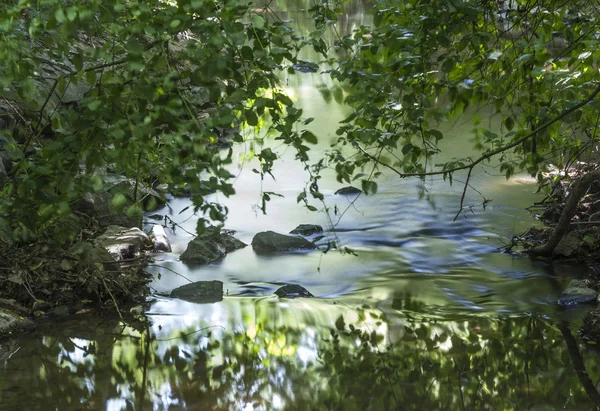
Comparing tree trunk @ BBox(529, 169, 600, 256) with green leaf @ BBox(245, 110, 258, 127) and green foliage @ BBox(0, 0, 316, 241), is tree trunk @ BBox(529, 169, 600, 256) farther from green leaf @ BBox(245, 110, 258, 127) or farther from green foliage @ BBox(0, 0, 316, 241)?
green leaf @ BBox(245, 110, 258, 127)

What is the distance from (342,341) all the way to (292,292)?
3.55ft

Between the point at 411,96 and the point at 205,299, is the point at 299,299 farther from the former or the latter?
the point at 411,96

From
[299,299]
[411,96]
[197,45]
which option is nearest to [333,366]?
[299,299]

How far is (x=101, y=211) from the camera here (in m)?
7.38

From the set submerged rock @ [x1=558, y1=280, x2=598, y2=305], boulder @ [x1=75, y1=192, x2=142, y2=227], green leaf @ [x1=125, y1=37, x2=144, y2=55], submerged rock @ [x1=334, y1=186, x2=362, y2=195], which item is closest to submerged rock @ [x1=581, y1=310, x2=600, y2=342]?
submerged rock @ [x1=558, y1=280, x2=598, y2=305]

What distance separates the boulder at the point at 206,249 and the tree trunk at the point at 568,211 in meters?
2.87

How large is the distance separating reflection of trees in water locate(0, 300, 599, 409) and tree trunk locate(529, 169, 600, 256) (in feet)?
3.74

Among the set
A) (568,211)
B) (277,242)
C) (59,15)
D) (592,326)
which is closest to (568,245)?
(568,211)

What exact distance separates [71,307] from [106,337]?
57cm

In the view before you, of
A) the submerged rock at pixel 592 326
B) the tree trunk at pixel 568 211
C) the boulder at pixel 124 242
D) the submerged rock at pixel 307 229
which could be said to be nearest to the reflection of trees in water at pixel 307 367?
the submerged rock at pixel 592 326

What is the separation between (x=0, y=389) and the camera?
4234mm

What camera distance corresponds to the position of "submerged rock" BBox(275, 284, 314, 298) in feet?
19.9

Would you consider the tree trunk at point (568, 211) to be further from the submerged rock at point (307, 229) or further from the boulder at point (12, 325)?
the boulder at point (12, 325)

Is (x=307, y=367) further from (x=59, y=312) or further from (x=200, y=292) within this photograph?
(x=59, y=312)
